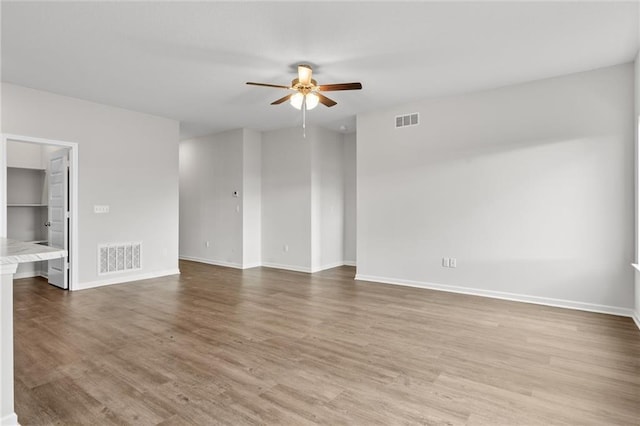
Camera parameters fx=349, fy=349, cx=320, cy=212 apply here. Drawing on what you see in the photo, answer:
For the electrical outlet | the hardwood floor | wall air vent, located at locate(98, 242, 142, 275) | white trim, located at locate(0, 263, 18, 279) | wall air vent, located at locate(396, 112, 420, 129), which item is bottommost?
the hardwood floor

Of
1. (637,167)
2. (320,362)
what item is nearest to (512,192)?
(637,167)

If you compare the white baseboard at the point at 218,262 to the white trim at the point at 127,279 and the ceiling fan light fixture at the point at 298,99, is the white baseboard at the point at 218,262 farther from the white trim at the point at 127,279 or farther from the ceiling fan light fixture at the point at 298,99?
the ceiling fan light fixture at the point at 298,99

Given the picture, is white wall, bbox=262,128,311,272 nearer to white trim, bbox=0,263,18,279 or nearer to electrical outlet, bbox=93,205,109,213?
electrical outlet, bbox=93,205,109,213

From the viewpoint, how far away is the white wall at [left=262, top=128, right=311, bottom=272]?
6891mm

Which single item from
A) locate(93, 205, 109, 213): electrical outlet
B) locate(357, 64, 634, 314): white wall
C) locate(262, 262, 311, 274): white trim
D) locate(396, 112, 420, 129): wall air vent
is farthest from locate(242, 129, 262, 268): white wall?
locate(396, 112, 420, 129): wall air vent

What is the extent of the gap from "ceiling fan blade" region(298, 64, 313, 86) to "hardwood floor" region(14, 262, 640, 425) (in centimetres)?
263

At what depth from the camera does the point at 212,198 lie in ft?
25.2

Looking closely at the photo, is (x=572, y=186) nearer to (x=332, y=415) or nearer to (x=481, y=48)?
(x=481, y=48)

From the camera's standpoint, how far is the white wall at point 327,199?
6906 mm

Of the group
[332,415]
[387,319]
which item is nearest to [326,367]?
[332,415]

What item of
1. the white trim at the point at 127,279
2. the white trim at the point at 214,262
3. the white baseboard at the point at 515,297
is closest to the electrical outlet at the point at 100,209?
the white trim at the point at 127,279

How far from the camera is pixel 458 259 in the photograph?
16.5 ft

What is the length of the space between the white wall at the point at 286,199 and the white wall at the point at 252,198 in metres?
0.10

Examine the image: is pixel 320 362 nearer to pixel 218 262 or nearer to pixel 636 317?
pixel 636 317
